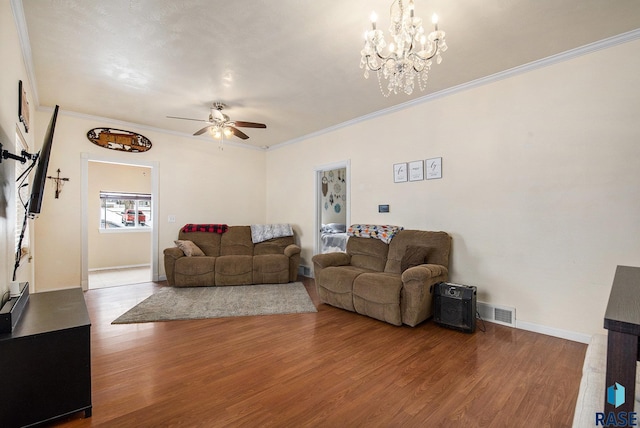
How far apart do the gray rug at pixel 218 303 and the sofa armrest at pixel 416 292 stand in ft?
3.75

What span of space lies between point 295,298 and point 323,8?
11.1 ft

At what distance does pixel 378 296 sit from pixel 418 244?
912mm

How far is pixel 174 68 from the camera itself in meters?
3.03

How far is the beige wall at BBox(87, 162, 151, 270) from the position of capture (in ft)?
20.9

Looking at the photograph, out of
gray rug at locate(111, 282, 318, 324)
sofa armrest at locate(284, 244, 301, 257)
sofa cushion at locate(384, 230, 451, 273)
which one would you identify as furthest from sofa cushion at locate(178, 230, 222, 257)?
sofa cushion at locate(384, 230, 451, 273)

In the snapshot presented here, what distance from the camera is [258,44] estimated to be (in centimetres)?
261

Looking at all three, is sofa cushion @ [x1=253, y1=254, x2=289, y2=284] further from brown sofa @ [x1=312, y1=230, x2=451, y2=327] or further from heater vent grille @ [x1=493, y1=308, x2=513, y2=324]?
heater vent grille @ [x1=493, y1=308, x2=513, y2=324]

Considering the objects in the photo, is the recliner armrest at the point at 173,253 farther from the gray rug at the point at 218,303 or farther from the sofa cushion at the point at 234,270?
the sofa cushion at the point at 234,270

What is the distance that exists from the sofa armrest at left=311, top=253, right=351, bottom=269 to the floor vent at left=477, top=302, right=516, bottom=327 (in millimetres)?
1718

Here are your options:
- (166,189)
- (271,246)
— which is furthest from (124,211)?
(271,246)

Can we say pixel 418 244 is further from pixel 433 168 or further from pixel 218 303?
pixel 218 303

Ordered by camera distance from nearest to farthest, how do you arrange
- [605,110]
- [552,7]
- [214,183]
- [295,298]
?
[552,7], [605,110], [295,298], [214,183]

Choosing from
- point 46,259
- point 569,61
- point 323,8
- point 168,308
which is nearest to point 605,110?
point 569,61

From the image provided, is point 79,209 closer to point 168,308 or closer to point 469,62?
point 168,308
